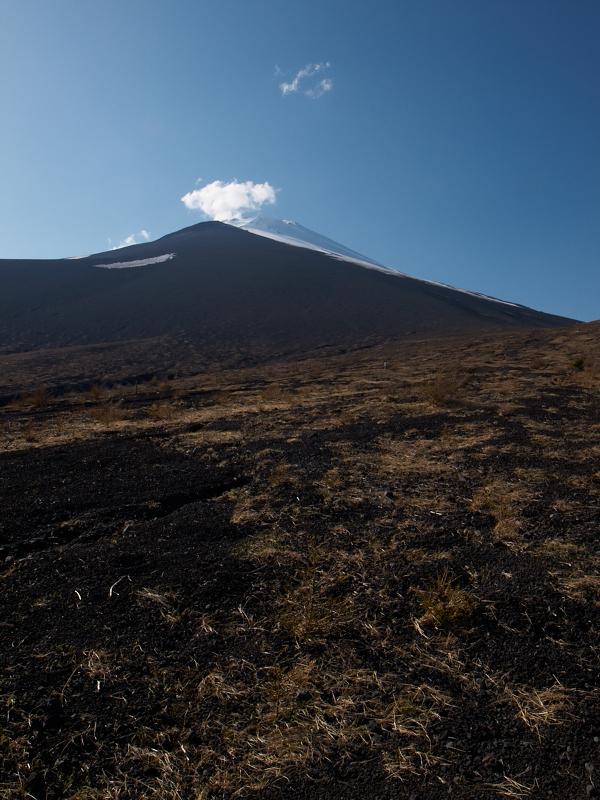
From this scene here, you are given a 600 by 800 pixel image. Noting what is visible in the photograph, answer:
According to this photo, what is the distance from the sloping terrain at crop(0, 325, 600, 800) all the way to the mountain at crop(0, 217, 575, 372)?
1092 inches

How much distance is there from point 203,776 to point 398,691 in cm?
105

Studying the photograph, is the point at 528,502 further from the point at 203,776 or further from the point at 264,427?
the point at 264,427

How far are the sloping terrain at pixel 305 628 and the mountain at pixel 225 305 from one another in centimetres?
2773

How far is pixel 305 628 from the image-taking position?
2697mm

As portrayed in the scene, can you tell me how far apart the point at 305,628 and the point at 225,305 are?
50.3 meters

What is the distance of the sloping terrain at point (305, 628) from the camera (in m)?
1.88

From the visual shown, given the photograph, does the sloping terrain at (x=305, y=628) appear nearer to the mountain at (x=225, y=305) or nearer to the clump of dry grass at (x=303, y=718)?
the clump of dry grass at (x=303, y=718)

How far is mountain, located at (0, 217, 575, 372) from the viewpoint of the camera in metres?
38.8

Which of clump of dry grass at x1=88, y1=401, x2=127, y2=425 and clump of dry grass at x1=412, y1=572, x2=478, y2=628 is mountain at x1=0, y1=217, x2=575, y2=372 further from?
clump of dry grass at x1=412, y1=572, x2=478, y2=628

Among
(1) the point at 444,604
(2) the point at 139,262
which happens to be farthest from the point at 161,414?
(2) the point at 139,262

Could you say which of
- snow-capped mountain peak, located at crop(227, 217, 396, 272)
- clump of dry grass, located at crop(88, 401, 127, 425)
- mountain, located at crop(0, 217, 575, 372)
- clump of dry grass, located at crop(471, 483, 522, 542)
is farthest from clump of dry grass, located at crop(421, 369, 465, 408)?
snow-capped mountain peak, located at crop(227, 217, 396, 272)

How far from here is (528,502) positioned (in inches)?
179

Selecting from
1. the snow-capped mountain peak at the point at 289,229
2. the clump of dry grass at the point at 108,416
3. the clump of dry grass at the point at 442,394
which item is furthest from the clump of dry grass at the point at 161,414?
the snow-capped mountain peak at the point at 289,229

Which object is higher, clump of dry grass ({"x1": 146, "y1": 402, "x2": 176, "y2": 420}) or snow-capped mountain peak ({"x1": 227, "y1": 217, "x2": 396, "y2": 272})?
snow-capped mountain peak ({"x1": 227, "y1": 217, "x2": 396, "y2": 272})
